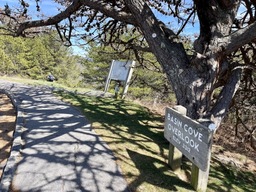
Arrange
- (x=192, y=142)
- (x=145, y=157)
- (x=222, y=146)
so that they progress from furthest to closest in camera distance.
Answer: (x=222, y=146) → (x=145, y=157) → (x=192, y=142)

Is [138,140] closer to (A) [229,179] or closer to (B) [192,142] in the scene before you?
(A) [229,179]

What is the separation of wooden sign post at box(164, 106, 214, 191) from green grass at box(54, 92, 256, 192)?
0.20 metres

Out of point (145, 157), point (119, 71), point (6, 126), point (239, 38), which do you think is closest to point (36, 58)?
point (119, 71)

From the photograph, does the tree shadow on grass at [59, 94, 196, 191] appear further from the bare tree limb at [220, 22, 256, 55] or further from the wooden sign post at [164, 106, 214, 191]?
the bare tree limb at [220, 22, 256, 55]

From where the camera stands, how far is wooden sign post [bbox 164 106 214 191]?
307 centimetres

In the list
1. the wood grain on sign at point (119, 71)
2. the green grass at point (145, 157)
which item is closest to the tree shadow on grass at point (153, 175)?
the green grass at point (145, 157)

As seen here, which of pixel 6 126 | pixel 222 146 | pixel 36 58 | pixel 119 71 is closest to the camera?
pixel 6 126

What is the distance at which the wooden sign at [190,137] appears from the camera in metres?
3.06

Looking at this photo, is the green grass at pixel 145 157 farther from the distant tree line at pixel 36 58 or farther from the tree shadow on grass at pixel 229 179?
the distant tree line at pixel 36 58

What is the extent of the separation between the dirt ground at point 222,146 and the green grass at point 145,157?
2.15 feet

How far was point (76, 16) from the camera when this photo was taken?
7508 millimetres

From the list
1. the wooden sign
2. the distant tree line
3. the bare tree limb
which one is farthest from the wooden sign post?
the distant tree line

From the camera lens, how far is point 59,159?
4.04 metres

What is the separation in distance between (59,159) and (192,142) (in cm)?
211
